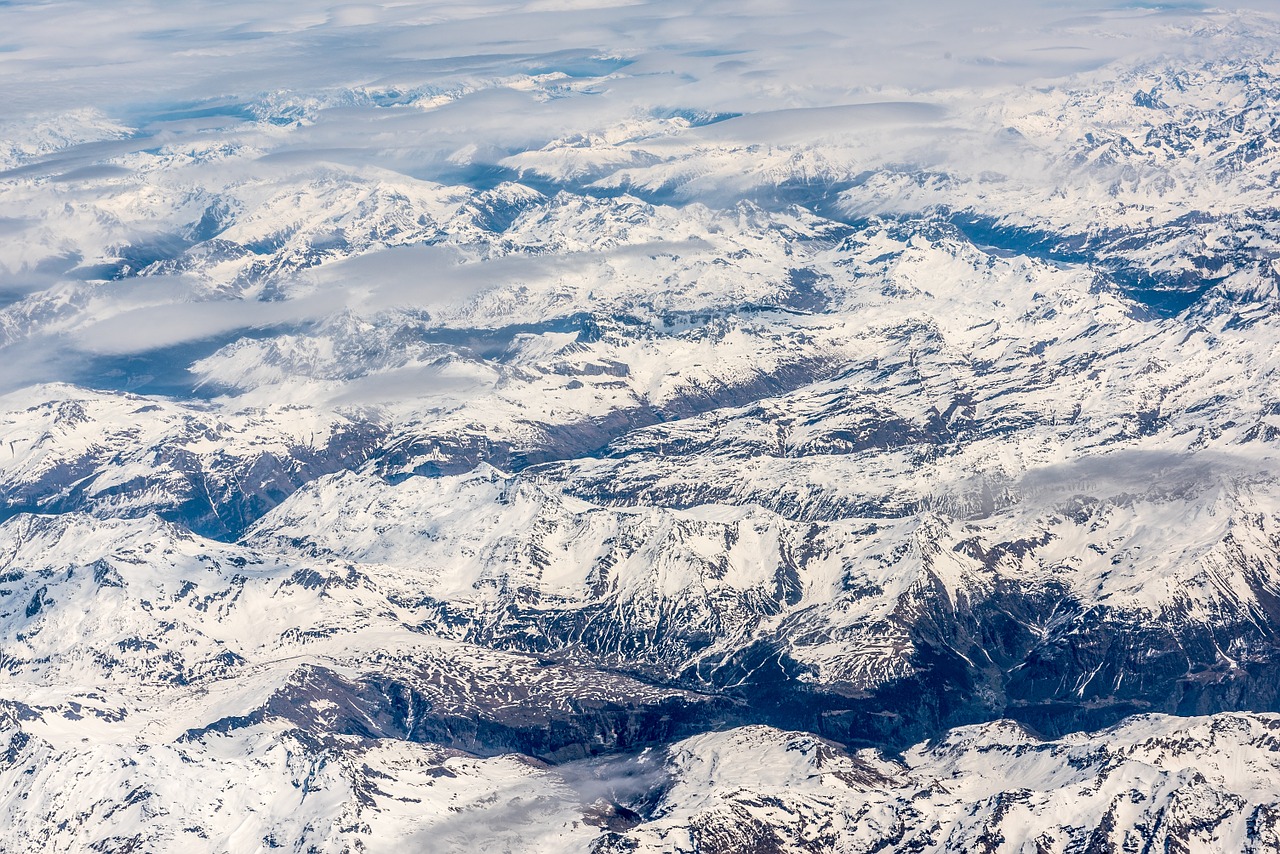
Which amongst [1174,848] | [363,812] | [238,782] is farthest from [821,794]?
[238,782]

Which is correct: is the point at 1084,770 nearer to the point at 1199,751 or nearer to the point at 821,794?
the point at 1199,751

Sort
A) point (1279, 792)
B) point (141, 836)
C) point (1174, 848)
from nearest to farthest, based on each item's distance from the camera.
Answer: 1. point (1174, 848)
2. point (1279, 792)
3. point (141, 836)

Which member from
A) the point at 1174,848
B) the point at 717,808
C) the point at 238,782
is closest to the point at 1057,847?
the point at 1174,848

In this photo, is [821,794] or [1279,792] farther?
[821,794]

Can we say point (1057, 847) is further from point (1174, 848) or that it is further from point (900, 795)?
point (900, 795)

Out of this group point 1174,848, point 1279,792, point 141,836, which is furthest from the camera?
point 141,836

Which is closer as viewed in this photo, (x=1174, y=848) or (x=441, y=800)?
(x=1174, y=848)

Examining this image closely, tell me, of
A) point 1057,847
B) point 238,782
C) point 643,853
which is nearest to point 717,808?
point 643,853

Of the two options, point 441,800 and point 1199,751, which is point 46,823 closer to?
point 441,800
